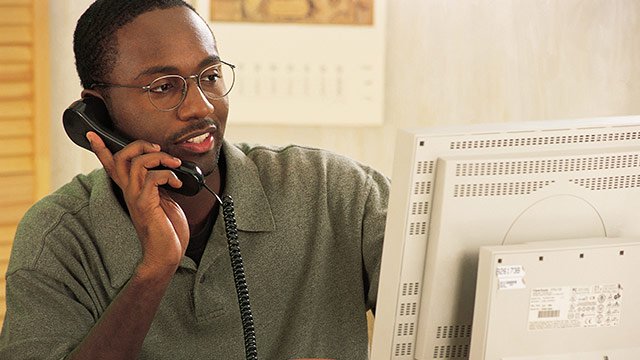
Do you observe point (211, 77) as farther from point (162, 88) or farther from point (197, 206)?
point (197, 206)

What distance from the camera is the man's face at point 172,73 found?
1.70 metres

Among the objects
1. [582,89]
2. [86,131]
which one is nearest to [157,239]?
[86,131]

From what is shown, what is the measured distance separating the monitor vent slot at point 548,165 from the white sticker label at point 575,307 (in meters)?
0.15

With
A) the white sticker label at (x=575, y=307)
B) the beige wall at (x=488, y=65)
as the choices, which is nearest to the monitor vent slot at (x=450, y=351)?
the white sticker label at (x=575, y=307)

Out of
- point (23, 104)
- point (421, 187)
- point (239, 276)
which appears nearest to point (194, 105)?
point (239, 276)

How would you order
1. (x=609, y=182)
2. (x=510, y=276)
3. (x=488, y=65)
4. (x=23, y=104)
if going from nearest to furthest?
(x=510, y=276)
(x=609, y=182)
(x=23, y=104)
(x=488, y=65)

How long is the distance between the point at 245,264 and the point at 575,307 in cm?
63

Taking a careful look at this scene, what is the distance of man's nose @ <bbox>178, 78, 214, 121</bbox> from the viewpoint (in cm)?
170

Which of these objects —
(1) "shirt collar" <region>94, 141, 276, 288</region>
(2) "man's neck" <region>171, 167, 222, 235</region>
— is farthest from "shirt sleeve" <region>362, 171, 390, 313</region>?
(2) "man's neck" <region>171, 167, 222, 235</region>

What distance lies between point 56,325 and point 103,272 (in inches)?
4.8

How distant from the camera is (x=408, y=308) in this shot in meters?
1.38

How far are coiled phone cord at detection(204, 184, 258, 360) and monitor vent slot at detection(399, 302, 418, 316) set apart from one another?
0.32 m

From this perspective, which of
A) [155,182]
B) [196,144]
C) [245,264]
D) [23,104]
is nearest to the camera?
[155,182]

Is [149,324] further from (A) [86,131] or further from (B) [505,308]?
(B) [505,308]
